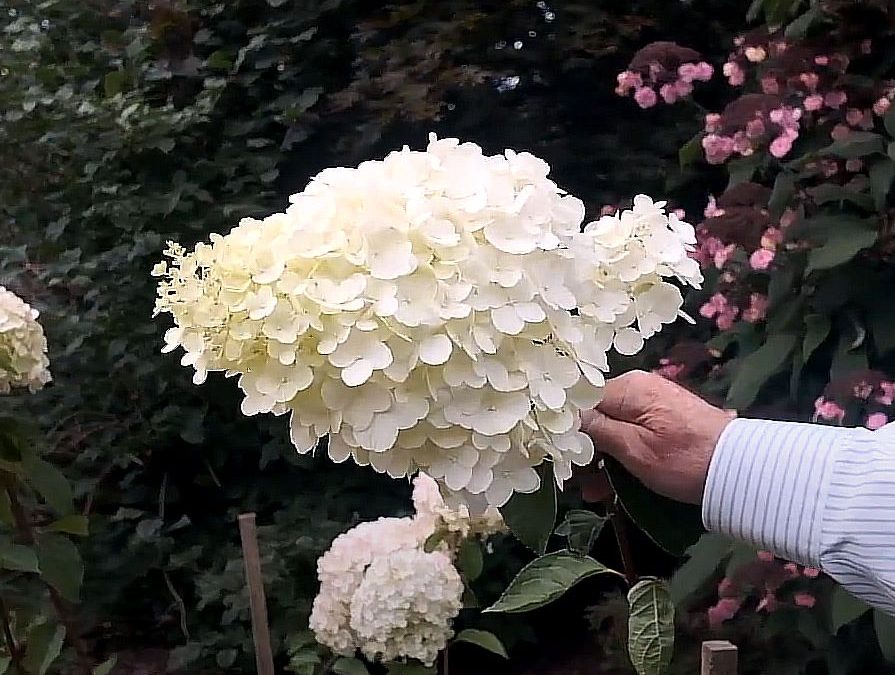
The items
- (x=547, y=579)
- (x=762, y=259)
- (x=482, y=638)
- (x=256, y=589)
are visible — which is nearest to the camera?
(x=547, y=579)

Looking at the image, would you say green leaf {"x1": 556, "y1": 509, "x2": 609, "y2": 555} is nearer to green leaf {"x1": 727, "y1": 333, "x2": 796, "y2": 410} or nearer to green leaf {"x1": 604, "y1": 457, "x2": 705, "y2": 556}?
green leaf {"x1": 604, "y1": 457, "x2": 705, "y2": 556}

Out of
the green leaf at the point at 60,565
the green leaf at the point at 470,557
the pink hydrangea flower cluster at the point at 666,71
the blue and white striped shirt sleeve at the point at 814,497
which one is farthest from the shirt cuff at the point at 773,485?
the pink hydrangea flower cluster at the point at 666,71

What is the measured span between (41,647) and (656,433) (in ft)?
3.42

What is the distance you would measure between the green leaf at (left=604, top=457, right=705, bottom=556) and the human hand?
24 millimetres

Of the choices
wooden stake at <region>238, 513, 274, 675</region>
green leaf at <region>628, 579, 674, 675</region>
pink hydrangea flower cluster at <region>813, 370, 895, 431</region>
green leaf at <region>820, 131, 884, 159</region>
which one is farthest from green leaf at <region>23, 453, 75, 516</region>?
green leaf at <region>820, 131, 884, 159</region>

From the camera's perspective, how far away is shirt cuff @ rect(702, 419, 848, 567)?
65cm

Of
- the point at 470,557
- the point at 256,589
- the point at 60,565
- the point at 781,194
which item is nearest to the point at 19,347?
the point at 60,565

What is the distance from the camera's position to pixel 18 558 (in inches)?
51.2

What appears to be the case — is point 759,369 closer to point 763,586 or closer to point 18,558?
point 763,586

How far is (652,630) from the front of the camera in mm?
729

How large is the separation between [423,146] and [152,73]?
70 cm

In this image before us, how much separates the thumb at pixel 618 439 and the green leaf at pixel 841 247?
2.69 ft

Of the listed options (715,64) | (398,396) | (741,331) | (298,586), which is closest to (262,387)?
(398,396)

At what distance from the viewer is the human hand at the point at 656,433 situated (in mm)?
675
